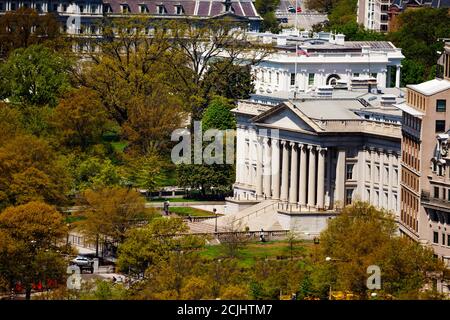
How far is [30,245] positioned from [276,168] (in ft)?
120

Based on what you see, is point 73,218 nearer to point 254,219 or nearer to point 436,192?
point 254,219

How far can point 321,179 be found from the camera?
14625 cm

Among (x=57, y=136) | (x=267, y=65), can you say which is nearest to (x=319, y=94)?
(x=57, y=136)

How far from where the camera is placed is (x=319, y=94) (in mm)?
155250

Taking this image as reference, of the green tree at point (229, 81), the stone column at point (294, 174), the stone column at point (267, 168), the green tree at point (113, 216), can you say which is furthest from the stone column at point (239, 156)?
the green tree at point (113, 216)

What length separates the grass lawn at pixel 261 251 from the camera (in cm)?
12675

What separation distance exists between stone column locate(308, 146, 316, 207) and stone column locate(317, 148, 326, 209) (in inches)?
13.2

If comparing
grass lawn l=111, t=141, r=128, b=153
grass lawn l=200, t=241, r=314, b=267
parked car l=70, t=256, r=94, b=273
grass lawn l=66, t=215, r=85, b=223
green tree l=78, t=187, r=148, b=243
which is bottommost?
parked car l=70, t=256, r=94, b=273

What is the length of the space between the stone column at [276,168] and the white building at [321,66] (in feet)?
118

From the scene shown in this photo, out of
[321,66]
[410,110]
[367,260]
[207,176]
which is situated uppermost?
[321,66]

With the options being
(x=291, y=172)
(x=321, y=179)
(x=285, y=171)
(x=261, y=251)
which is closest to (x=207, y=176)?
(x=285, y=171)

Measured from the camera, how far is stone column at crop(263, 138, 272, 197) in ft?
500

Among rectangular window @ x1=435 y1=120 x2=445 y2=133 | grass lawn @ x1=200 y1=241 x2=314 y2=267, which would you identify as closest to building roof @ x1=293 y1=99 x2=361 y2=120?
grass lawn @ x1=200 y1=241 x2=314 y2=267

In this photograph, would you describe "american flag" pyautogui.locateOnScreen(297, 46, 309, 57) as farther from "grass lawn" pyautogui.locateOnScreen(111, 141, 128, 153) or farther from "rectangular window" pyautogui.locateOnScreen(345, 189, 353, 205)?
"rectangular window" pyautogui.locateOnScreen(345, 189, 353, 205)
